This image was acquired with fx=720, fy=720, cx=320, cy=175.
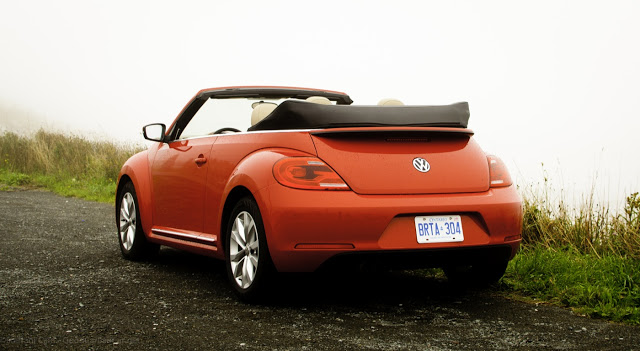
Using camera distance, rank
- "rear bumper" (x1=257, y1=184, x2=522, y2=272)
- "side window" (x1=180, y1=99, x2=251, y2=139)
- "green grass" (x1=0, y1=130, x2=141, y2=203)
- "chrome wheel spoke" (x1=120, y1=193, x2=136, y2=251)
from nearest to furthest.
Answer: "rear bumper" (x1=257, y1=184, x2=522, y2=272) → "side window" (x1=180, y1=99, x2=251, y2=139) → "chrome wheel spoke" (x1=120, y1=193, x2=136, y2=251) → "green grass" (x1=0, y1=130, x2=141, y2=203)

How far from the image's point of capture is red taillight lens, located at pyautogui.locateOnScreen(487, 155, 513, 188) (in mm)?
4732

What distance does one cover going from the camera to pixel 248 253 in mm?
4773

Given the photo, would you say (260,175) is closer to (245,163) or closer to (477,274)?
(245,163)

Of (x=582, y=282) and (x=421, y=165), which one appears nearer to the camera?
(x=421, y=165)

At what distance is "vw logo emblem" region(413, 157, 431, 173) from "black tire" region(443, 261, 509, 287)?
0.93 meters

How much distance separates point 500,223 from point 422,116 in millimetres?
849

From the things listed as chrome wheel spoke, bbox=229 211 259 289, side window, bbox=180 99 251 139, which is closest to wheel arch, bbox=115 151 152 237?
side window, bbox=180 99 251 139

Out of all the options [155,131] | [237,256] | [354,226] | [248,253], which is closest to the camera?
[354,226]

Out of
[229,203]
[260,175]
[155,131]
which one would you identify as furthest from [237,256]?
[155,131]

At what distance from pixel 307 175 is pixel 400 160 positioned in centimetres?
60

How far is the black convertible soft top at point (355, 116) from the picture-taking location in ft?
14.9

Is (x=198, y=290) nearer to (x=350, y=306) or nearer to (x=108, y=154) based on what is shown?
(x=350, y=306)

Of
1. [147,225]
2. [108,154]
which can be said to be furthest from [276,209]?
[108,154]

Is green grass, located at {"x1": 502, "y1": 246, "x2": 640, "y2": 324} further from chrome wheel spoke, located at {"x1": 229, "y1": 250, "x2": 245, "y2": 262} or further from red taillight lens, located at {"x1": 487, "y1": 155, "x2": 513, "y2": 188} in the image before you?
chrome wheel spoke, located at {"x1": 229, "y1": 250, "x2": 245, "y2": 262}
